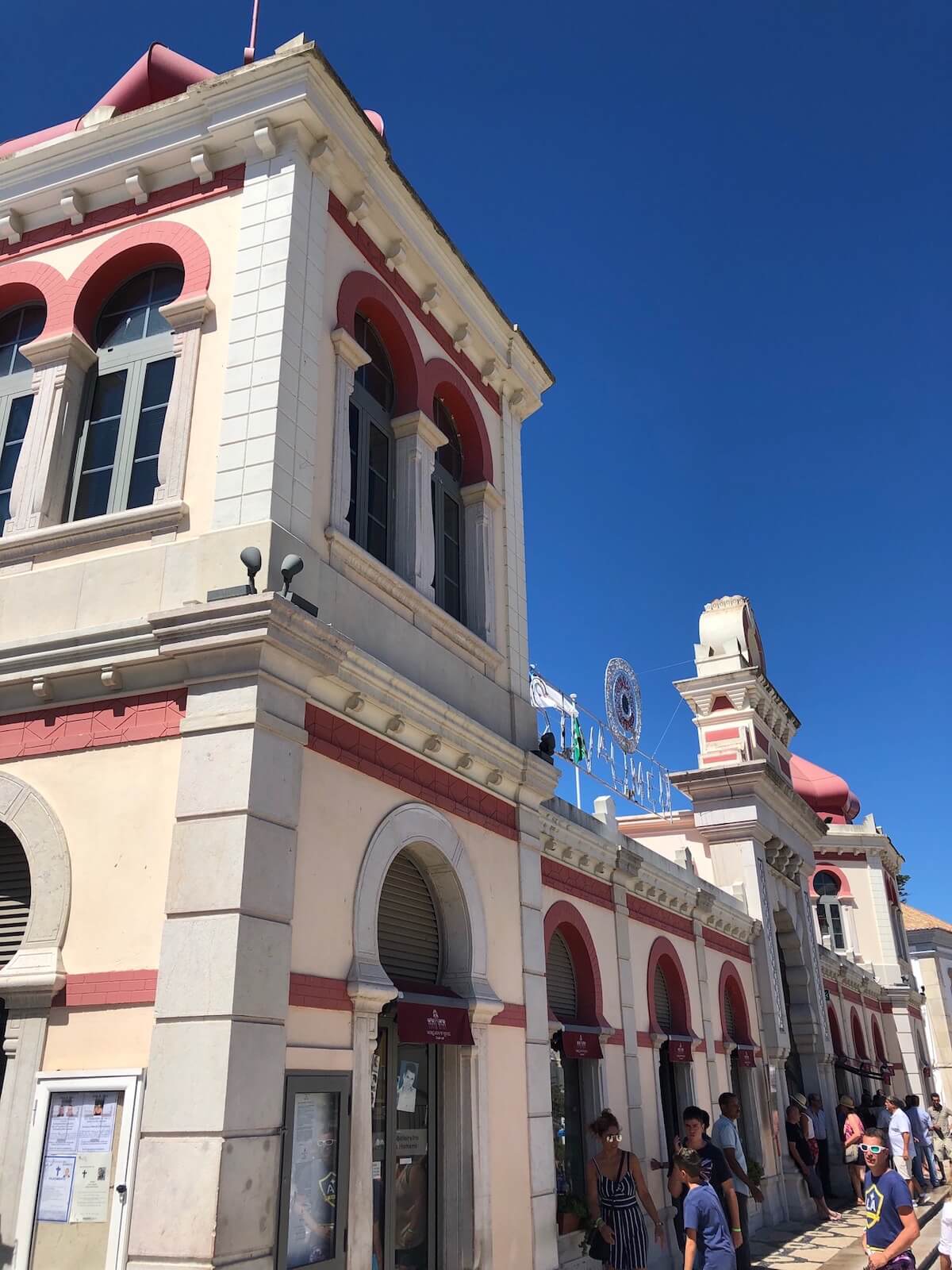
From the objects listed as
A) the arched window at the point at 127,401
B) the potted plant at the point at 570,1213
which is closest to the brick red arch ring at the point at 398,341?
the arched window at the point at 127,401

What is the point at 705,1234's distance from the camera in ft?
23.2

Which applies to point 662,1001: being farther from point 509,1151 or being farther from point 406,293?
point 406,293

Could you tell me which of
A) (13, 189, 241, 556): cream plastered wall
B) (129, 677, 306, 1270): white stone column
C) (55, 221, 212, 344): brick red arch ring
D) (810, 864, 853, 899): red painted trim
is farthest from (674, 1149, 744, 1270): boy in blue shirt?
(810, 864, 853, 899): red painted trim

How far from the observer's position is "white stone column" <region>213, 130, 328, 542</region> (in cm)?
723

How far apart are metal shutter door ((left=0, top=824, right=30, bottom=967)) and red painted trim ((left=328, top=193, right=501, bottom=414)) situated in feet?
18.1

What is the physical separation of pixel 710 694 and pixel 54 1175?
17.5m

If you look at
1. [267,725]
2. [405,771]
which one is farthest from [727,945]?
[267,725]

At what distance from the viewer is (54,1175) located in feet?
18.8

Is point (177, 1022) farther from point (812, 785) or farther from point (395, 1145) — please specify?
point (812, 785)

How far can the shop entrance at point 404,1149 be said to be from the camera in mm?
7270

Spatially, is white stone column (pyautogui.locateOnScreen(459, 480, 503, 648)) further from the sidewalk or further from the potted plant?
the sidewalk

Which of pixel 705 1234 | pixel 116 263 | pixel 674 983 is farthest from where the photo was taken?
pixel 674 983

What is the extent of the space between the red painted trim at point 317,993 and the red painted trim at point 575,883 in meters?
4.88

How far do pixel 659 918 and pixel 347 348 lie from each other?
991cm
